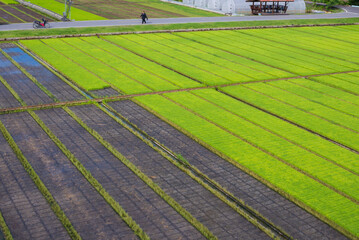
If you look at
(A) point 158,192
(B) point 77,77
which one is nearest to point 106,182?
(A) point 158,192

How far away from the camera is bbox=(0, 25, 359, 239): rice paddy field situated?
15.7 meters

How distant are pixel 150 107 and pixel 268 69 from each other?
44.7 ft

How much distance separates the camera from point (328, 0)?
79875 millimetres

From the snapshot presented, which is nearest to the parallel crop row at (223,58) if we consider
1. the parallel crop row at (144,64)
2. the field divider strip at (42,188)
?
the parallel crop row at (144,64)

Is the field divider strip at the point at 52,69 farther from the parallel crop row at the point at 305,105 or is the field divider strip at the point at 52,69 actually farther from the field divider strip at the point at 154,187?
the parallel crop row at the point at 305,105

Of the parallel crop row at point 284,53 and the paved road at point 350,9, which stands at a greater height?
the paved road at point 350,9

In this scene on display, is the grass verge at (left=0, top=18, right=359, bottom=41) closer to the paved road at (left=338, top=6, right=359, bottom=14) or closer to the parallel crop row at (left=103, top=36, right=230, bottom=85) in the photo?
the parallel crop row at (left=103, top=36, right=230, bottom=85)

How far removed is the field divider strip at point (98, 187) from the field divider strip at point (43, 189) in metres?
1.66

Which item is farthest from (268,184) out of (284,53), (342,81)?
(284,53)

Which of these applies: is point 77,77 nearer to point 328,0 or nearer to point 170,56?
point 170,56

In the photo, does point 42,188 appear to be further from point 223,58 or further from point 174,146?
point 223,58

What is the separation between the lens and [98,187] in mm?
17438

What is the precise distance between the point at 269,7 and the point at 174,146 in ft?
164

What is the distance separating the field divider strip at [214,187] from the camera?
15.4m
